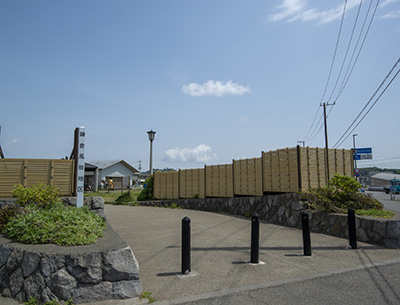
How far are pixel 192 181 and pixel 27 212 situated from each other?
1363cm

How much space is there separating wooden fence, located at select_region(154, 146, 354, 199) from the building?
24072mm

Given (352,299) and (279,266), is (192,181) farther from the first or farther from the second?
(352,299)

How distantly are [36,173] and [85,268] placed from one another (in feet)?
15.8

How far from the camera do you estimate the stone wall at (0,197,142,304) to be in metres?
4.21

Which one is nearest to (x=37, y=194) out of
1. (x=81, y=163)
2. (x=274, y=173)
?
(x=81, y=163)

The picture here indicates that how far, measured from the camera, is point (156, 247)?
755 centimetres

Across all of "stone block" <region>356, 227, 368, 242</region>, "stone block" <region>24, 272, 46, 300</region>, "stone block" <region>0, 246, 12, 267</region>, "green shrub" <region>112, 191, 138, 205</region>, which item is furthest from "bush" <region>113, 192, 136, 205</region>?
"stone block" <region>24, 272, 46, 300</region>

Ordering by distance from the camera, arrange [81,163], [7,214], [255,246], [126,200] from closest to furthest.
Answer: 1. [255,246]
2. [7,214]
3. [81,163]
4. [126,200]

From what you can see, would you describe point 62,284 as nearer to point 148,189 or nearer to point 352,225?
point 352,225

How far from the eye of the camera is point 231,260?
6.36 m

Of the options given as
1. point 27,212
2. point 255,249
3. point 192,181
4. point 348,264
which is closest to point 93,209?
point 27,212

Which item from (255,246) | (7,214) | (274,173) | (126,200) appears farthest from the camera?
(126,200)

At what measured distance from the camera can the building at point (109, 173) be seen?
129ft

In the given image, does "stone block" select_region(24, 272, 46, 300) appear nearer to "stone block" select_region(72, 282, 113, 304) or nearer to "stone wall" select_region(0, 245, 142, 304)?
"stone wall" select_region(0, 245, 142, 304)
